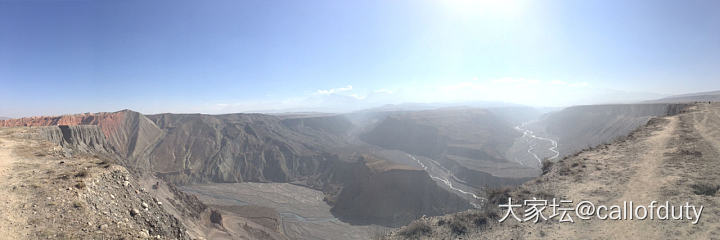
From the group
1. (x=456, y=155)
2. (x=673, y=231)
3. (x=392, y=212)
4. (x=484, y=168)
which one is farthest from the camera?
(x=456, y=155)

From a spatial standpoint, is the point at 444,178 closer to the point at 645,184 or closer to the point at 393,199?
the point at 393,199

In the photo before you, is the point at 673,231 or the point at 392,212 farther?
the point at 392,212

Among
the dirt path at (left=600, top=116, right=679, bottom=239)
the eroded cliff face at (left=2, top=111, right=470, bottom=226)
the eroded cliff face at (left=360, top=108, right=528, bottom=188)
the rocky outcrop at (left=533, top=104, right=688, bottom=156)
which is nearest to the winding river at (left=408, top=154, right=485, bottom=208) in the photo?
the eroded cliff face at (left=360, top=108, right=528, bottom=188)

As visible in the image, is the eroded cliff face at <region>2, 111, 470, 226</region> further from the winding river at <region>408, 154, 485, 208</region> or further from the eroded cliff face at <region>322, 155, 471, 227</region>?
the winding river at <region>408, 154, 485, 208</region>

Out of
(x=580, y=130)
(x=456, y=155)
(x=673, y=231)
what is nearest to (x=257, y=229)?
(x=673, y=231)

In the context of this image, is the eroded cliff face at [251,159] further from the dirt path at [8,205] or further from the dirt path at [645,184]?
the dirt path at [645,184]

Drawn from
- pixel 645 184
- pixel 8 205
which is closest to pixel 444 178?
pixel 645 184

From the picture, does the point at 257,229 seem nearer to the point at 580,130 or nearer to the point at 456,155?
the point at 456,155

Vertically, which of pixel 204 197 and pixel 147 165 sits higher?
Result: pixel 147 165
